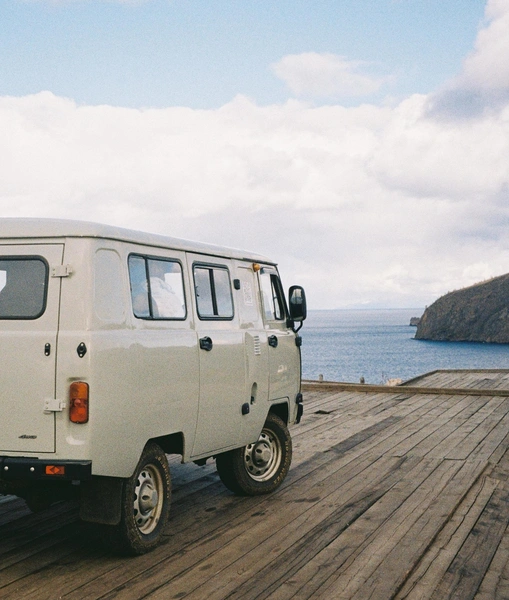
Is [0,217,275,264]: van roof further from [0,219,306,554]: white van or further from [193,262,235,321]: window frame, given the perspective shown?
[193,262,235,321]: window frame

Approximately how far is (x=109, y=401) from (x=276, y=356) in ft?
9.70

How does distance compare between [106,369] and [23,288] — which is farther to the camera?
[23,288]

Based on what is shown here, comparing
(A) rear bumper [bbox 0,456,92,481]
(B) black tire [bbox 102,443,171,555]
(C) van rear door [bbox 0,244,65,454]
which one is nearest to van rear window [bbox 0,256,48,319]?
(C) van rear door [bbox 0,244,65,454]

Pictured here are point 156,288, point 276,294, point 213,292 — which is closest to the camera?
point 156,288

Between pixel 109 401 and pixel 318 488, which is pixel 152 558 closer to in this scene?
pixel 109 401

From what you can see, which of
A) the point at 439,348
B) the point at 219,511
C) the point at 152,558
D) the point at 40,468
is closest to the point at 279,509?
the point at 219,511

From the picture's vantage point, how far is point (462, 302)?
529ft

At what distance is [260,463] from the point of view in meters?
8.00

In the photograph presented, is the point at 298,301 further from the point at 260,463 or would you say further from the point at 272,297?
the point at 260,463

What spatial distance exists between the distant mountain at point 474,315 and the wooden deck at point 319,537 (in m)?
148

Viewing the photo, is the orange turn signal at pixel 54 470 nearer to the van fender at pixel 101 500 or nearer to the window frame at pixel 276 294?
the van fender at pixel 101 500

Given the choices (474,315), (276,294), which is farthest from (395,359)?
(276,294)

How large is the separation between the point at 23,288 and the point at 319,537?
9.81 feet

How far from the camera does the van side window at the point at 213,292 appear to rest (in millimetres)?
6727
